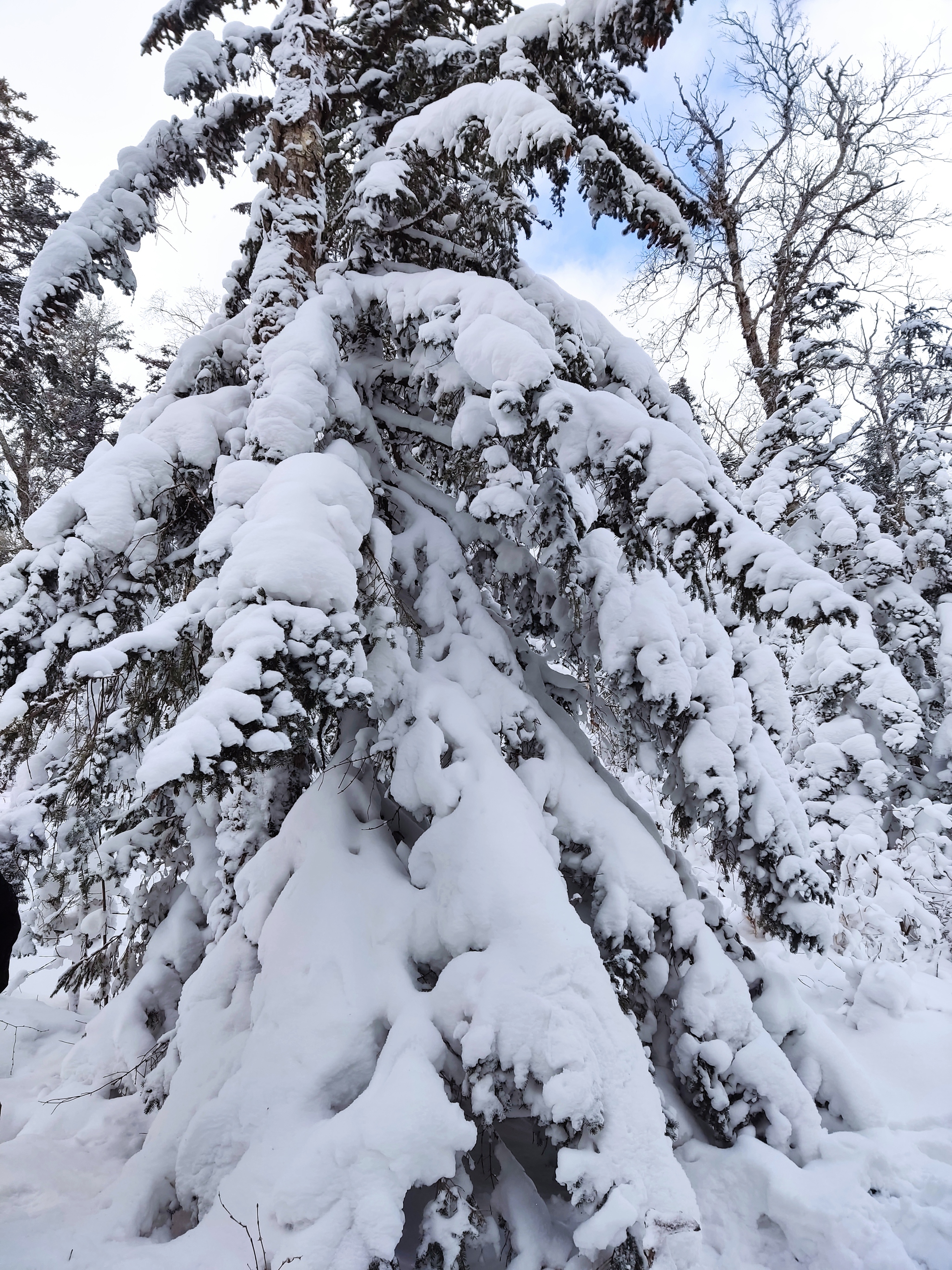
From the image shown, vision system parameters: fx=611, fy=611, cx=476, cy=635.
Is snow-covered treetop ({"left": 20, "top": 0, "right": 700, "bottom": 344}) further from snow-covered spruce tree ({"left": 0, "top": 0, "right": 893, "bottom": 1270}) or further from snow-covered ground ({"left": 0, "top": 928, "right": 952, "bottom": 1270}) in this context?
snow-covered ground ({"left": 0, "top": 928, "right": 952, "bottom": 1270})

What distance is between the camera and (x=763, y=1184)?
2619 mm

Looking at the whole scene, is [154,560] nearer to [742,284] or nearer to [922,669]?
[922,669]

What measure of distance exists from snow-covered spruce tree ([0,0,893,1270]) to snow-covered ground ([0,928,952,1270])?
139mm

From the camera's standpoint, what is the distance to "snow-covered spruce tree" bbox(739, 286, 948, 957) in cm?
627

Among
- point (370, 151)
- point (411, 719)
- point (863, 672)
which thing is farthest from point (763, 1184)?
point (370, 151)

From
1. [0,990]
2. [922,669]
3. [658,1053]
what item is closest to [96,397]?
[0,990]

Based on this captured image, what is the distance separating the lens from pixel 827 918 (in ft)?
10.7

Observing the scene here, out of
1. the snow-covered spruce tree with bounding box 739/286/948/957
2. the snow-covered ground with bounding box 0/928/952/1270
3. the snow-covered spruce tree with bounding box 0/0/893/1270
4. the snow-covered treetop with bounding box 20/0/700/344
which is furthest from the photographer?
the snow-covered spruce tree with bounding box 739/286/948/957

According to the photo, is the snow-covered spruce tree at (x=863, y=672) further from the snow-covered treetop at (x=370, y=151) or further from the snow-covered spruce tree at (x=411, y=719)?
the snow-covered treetop at (x=370, y=151)

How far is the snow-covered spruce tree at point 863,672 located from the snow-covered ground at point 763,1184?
2472mm

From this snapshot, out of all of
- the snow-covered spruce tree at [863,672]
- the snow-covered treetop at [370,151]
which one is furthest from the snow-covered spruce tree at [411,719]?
the snow-covered spruce tree at [863,672]

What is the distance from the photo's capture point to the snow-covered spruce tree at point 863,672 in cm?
627

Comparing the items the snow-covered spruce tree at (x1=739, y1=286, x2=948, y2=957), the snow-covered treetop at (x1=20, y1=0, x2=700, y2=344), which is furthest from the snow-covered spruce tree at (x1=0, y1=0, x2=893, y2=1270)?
the snow-covered spruce tree at (x1=739, y1=286, x2=948, y2=957)

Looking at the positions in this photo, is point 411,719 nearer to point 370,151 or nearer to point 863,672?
point 370,151
